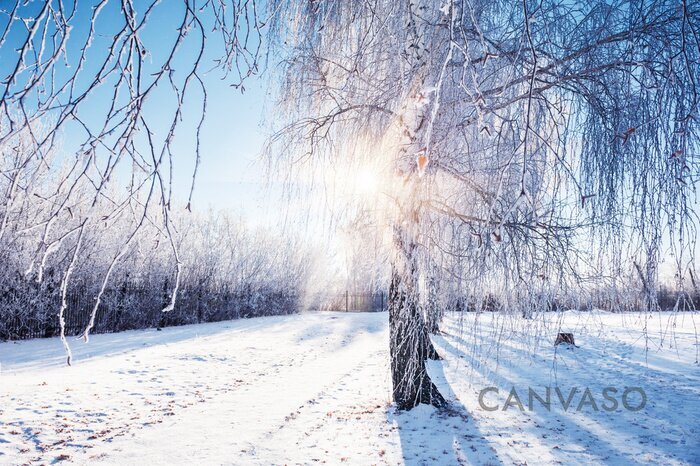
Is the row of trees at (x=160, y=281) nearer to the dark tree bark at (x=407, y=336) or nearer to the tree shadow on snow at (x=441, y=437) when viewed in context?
the dark tree bark at (x=407, y=336)

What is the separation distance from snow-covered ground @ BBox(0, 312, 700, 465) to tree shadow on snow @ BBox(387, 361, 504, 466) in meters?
0.02

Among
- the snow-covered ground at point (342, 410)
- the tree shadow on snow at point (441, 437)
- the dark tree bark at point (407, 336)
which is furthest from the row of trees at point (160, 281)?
the tree shadow on snow at point (441, 437)

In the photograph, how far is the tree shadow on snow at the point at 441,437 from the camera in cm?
422

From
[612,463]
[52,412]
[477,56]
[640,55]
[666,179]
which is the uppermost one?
[477,56]

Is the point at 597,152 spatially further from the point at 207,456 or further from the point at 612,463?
the point at 207,456

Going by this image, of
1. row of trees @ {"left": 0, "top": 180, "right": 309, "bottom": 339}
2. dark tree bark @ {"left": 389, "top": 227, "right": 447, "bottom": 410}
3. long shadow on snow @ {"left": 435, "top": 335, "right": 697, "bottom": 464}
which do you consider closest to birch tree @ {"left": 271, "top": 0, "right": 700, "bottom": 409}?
dark tree bark @ {"left": 389, "top": 227, "right": 447, "bottom": 410}

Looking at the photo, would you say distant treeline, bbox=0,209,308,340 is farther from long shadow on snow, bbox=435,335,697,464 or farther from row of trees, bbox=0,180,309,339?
long shadow on snow, bbox=435,335,697,464

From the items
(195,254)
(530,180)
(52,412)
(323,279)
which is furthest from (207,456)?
(323,279)

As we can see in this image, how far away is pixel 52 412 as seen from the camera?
16.7 ft

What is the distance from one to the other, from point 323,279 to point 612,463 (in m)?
24.5

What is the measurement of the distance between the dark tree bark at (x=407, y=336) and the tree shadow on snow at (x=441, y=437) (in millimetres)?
196

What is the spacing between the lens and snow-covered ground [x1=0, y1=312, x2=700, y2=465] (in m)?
4.10

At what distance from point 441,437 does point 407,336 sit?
239cm

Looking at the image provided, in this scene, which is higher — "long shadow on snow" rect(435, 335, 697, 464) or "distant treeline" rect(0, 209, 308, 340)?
"distant treeline" rect(0, 209, 308, 340)
